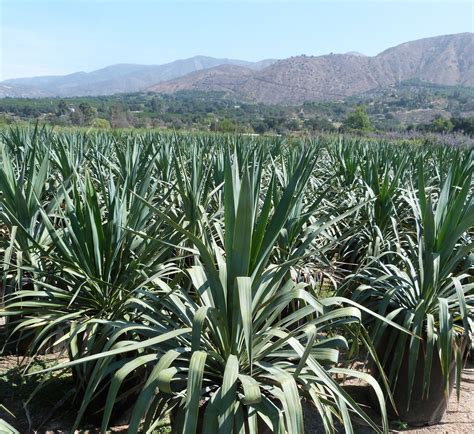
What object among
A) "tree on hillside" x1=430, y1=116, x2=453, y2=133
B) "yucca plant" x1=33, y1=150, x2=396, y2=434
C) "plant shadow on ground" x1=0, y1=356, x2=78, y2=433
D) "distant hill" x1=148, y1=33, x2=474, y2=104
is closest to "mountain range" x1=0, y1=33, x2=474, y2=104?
"distant hill" x1=148, y1=33, x2=474, y2=104

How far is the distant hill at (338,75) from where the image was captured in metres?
137

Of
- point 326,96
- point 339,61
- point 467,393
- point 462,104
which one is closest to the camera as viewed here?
point 467,393

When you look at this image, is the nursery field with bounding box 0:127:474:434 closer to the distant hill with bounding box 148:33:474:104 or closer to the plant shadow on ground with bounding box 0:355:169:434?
the plant shadow on ground with bounding box 0:355:169:434

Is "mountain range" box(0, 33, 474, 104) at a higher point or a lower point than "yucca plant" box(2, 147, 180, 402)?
higher

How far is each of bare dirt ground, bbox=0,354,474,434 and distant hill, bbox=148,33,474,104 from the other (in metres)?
129

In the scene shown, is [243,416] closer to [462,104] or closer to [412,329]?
[412,329]

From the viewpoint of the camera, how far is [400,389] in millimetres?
2418

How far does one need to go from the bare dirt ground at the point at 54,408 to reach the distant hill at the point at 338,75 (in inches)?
5061

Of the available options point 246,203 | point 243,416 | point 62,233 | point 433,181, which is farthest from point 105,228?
point 433,181

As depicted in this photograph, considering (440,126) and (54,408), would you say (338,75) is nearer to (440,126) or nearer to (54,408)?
(440,126)

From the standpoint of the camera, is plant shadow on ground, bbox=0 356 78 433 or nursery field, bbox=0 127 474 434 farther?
plant shadow on ground, bbox=0 356 78 433

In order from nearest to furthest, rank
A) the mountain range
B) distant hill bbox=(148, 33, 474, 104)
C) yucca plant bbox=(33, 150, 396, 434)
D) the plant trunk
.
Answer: yucca plant bbox=(33, 150, 396, 434), the plant trunk, the mountain range, distant hill bbox=(148, 33, 474, 104)

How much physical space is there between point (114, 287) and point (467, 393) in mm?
2025

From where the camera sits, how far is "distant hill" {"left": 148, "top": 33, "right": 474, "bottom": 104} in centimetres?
13675
